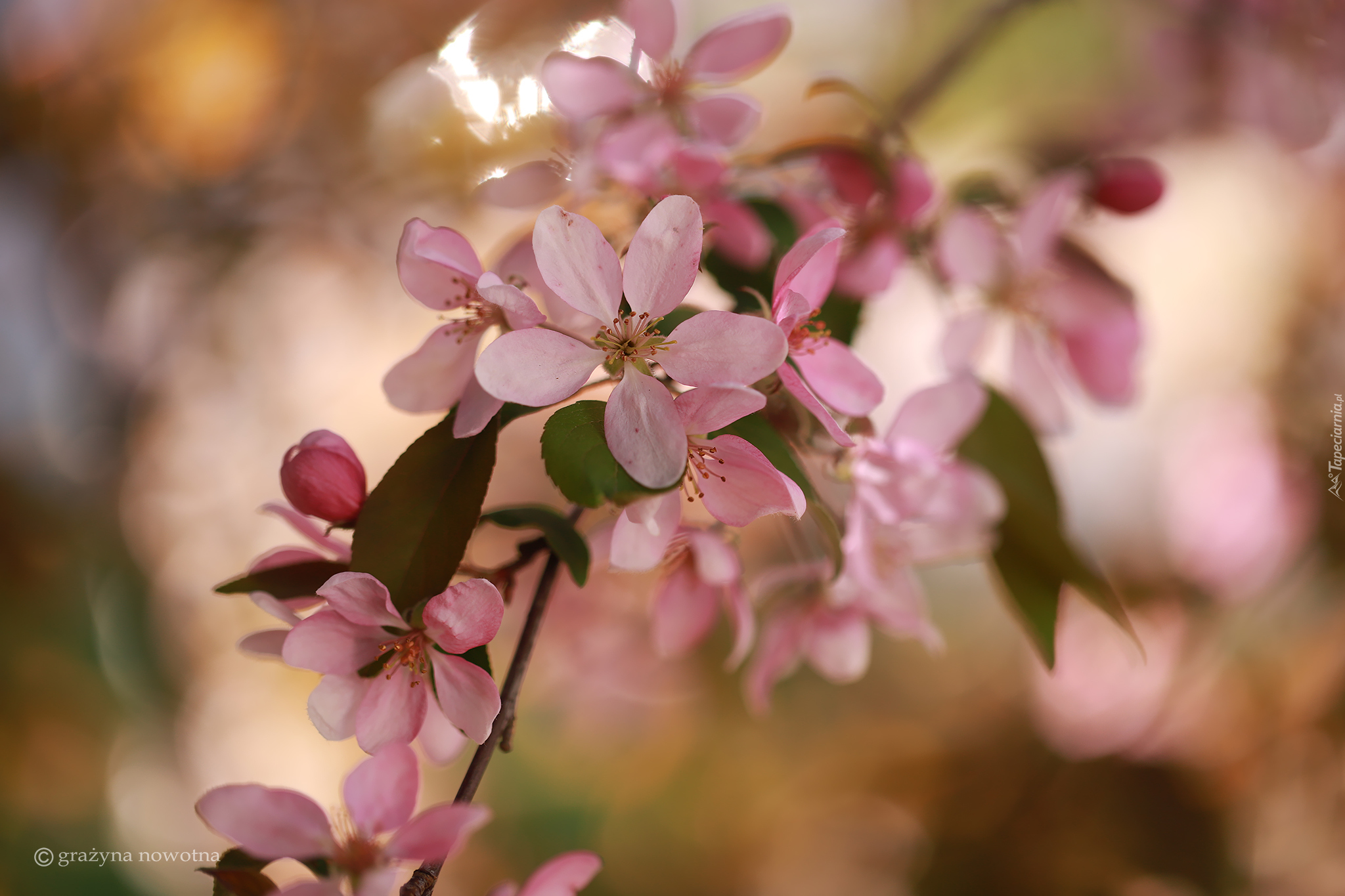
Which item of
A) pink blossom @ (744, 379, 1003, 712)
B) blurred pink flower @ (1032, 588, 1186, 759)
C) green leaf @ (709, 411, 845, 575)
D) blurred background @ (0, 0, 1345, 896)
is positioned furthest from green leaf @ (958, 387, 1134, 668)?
blurred pink flower @ (1032, 588, 1186, 759)

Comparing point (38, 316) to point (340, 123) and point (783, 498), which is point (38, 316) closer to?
point (340, 123)

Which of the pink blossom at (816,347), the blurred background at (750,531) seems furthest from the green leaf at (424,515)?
the blurred background at (750,531)

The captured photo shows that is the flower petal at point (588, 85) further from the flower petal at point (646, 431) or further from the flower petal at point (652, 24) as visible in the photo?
the flower petal at point (646, 431)

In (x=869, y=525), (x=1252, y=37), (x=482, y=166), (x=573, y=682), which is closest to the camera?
(x=869, y=525)

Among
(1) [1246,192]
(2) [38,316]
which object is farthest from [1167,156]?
(2) [38,316]

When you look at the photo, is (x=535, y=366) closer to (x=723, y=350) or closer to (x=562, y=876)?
(x=723, y=350)

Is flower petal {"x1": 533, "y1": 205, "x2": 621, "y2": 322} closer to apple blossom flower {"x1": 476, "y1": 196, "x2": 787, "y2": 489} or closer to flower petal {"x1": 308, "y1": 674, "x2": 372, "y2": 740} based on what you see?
apple blossom flower {"x1": 476, "y1": 196, "x2": 787, "y2": 489}
